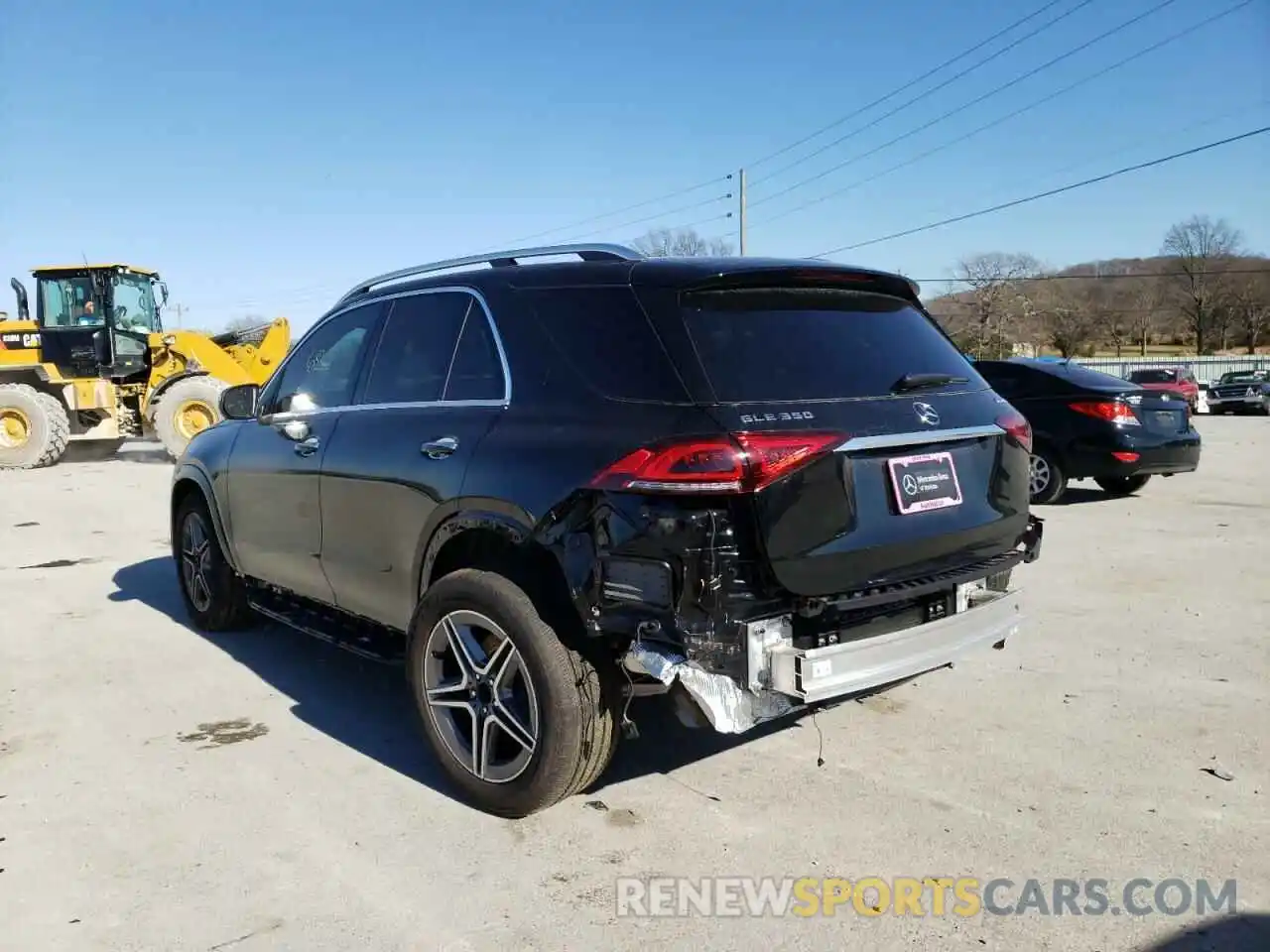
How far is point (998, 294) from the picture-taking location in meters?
94.7

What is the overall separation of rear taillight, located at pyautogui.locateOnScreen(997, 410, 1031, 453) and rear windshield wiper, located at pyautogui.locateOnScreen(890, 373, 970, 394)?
0.71ft

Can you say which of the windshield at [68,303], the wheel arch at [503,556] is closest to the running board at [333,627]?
the wheel arch at [503,556]

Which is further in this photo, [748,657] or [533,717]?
[533,717]

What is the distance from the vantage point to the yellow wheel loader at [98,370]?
53.5ft

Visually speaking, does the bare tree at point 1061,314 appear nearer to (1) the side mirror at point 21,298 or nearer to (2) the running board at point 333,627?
(1) the side mirror at point 21,298

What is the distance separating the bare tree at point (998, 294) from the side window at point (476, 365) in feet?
301

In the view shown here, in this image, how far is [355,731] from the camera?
164 inches

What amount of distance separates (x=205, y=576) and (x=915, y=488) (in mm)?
4266

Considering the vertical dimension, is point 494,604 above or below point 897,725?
above

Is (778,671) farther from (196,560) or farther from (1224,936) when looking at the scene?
(196,560)

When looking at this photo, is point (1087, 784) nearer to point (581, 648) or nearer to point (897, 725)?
point (897, 725)

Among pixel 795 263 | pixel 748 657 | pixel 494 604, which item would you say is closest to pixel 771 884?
pixel 748 657

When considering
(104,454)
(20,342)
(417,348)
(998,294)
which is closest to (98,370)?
(20,342)

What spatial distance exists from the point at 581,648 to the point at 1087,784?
1.93 meters
